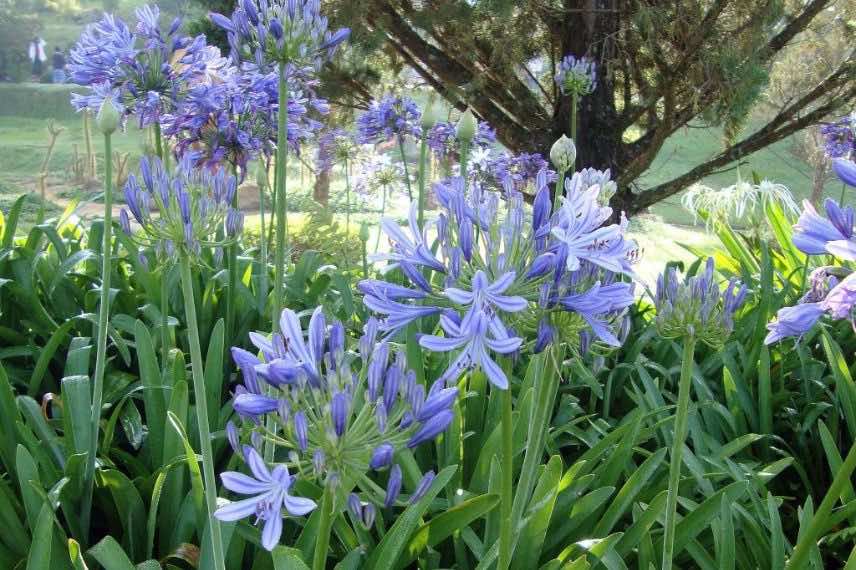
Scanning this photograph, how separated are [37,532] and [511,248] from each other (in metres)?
1.00

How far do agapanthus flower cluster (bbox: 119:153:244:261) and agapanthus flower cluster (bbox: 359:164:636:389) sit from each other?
358 mm

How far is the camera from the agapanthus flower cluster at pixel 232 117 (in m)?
2.13

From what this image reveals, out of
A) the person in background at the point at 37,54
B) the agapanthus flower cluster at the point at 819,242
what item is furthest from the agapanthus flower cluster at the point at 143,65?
the person in background at the point at 37,54

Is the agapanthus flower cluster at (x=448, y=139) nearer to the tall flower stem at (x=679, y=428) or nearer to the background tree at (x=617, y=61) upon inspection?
the background tree at (x=617, y=61)

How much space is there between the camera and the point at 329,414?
859mm

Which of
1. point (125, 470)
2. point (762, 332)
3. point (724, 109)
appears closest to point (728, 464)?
point (762, 332)

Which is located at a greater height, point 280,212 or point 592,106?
point 592,106

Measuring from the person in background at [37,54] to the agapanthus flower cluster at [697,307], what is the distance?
27328mm

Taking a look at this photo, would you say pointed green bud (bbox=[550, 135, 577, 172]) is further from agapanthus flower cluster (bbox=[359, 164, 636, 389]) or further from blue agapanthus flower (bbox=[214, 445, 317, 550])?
blue agapanthus flower (bbox=[214, 445, 317, 550])

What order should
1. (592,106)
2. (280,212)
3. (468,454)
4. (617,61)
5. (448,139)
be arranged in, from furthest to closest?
(592,106) < (617,61) < (448,139) < (468,454) < (280,212)

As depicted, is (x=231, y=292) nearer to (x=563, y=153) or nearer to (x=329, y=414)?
→ (x=563, y=153)

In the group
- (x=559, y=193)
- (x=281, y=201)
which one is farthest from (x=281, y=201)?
(x=559, y=193)

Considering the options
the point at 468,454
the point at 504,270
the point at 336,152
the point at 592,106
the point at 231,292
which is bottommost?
the point at 468,454

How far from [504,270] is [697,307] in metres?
0.38
